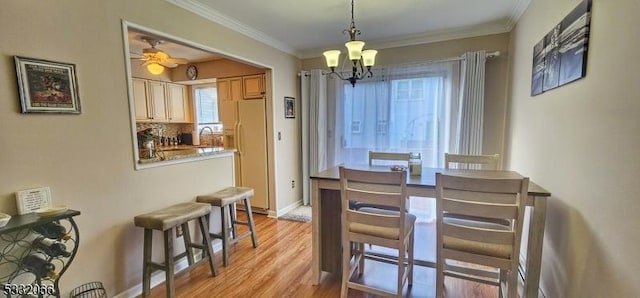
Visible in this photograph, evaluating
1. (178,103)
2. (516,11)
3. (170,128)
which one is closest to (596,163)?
(516,11)

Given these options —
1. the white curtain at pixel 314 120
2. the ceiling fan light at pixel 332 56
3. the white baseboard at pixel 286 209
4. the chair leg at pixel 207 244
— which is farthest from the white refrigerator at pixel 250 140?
the ceiling fan light at pixel 332 56

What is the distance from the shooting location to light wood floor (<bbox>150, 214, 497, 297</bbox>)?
6.94ft

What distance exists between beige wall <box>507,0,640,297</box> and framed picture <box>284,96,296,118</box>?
2865 millimetres

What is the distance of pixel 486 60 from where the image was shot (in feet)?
10.5

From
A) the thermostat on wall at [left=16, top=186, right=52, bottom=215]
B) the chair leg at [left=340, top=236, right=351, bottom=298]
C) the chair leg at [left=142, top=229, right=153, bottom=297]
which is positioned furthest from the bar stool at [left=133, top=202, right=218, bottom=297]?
the chair leg at [left=340, top=236, right=351, bottom=298]

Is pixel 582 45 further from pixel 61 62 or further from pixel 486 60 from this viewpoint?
pixel 61 62

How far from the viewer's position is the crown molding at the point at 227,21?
242cm

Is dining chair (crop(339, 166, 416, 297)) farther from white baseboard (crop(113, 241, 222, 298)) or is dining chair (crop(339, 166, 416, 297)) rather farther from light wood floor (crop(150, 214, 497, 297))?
white baseboard (crop(113, 241, 222, 298))

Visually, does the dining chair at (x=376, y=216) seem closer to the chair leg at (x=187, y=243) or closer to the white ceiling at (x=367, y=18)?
the chair leg at (x=187, y=243)

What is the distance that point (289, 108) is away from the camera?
404 centimetres

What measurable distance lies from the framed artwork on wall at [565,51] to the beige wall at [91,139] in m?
2.76

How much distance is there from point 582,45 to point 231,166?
2.95m

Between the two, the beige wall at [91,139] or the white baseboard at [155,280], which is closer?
the beige wall at [91,139]

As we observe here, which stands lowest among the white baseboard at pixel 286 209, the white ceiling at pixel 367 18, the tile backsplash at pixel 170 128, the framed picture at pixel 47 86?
the white baseboard at pixel 286 209
